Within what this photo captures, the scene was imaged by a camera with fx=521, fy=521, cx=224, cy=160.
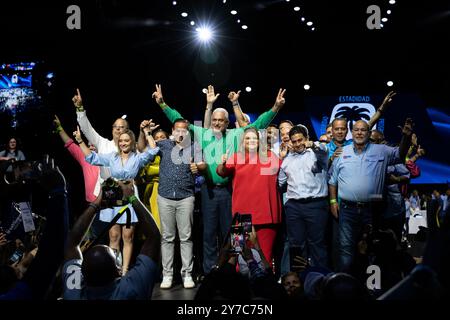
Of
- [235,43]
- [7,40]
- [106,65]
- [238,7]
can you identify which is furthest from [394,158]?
[235,43]

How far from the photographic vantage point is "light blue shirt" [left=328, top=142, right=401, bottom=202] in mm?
4656

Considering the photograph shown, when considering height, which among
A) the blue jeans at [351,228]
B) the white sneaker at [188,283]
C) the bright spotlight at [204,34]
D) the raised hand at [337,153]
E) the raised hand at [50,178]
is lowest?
the white sneaker at [188,283]

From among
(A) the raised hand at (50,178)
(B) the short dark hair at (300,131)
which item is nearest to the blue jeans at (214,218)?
(B) the short dark hair at (300,131)

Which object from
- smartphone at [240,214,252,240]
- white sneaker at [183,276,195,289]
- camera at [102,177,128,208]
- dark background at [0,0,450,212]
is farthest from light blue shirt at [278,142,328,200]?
dark background at [0,0,450,212]

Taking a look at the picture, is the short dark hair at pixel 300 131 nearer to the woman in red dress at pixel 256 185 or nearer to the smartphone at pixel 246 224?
the woman in red dress at pixel 256 185

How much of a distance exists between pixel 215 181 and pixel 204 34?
763 centimetres

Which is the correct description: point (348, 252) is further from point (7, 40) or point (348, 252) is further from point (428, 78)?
point (428, 78)

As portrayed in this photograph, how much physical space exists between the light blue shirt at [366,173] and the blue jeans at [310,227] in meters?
0.26

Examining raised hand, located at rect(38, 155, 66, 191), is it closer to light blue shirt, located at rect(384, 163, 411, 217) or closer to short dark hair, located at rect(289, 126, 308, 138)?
short dark hair, located at rect(289, 126, 308, 138)

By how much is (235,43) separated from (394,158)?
8684 millimetres

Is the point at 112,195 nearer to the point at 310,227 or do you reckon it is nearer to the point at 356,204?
the point at 310,227

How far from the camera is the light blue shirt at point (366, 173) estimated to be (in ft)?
15.3

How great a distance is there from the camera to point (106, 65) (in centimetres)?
902

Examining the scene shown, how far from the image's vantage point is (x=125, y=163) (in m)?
4.96
